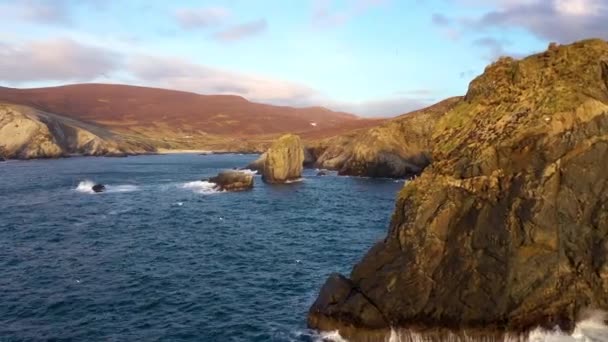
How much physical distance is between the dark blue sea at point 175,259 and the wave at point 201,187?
3.41 meters

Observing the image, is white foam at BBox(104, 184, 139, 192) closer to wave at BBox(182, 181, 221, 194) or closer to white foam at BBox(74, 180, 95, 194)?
white foam at BBox(74, 180, 95, 194)

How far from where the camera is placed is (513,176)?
25.4m

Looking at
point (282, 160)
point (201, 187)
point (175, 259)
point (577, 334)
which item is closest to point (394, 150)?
point (282, 160)

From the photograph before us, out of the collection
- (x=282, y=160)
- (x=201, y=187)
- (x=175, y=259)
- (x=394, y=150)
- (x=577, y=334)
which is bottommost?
(x=175, y=259)

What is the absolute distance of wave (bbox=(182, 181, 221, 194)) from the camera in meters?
85.4

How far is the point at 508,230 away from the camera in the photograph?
24.6m

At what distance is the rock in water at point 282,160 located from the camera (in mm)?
96375

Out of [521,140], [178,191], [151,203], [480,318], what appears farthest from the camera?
[178,191]

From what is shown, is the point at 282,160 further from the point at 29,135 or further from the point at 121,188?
the point at 29,135

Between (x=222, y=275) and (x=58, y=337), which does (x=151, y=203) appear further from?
(x=58, y=337)

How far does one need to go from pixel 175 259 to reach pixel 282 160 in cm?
5595

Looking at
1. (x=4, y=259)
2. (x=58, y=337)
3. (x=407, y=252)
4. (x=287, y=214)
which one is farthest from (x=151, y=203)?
(x=407, y=252)

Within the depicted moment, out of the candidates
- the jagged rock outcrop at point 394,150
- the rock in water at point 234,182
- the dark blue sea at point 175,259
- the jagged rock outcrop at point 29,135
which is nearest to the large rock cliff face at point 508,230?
the dark blue sea at point 175,259

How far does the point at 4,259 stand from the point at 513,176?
40.6m
